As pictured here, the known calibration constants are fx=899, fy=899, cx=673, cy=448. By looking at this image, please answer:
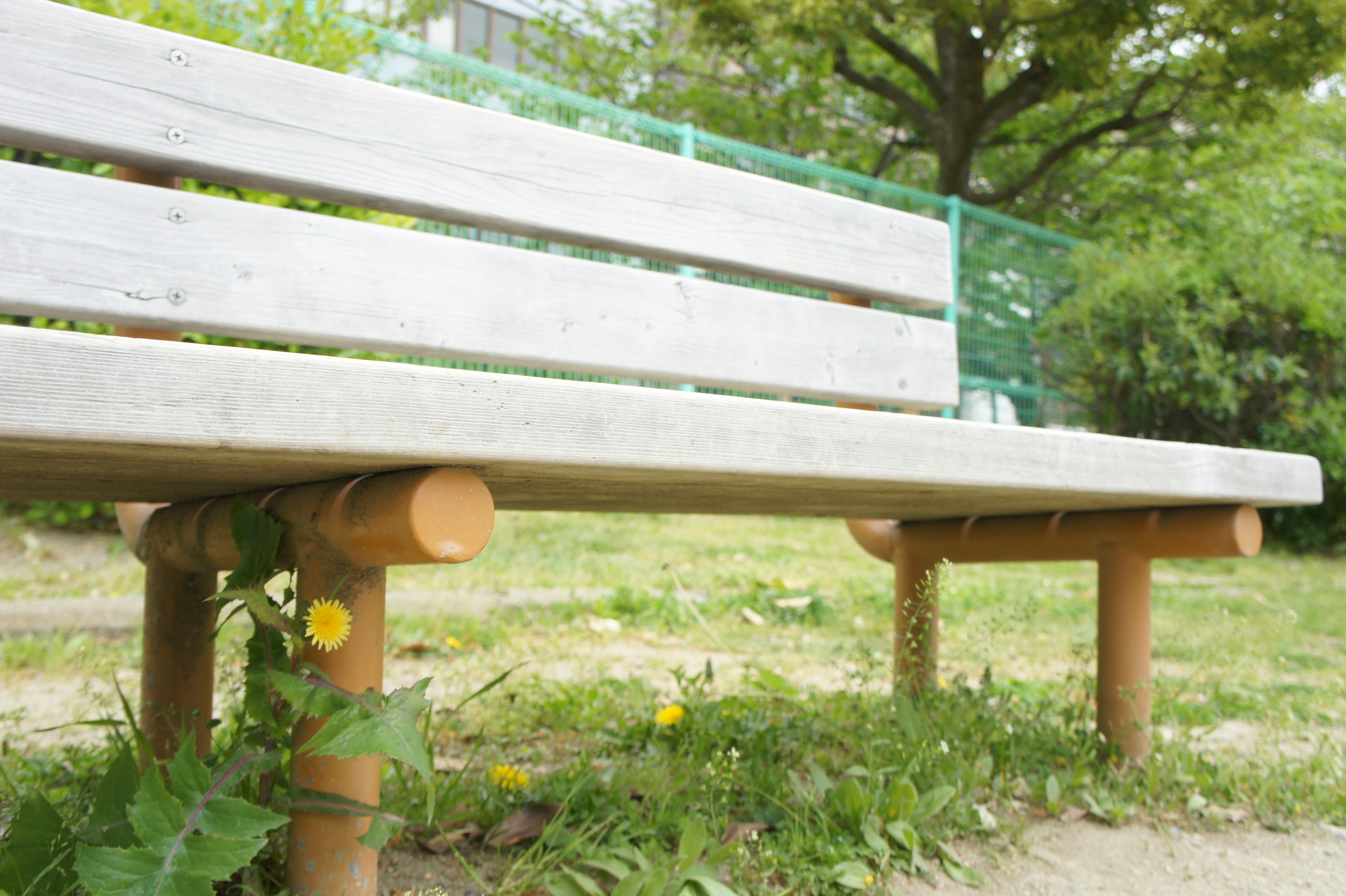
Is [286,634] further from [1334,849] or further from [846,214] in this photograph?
[1334,849]

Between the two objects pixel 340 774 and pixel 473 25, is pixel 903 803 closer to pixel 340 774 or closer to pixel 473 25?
pixel 340 774

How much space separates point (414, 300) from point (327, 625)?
0.68 meters

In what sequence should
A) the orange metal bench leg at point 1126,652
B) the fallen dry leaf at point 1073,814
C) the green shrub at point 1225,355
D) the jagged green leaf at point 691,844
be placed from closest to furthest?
the jagged green leaf at point 691,844 → the fallen dry leaf at point 1073,814 → the orange metal bench leg at point 1126,652 → the green shrub at point 1225,355

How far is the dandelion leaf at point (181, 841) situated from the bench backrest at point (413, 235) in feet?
2.23

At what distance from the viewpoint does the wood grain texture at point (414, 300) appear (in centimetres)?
118

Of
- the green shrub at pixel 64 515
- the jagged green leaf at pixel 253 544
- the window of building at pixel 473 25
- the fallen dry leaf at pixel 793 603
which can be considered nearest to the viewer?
the jagged green leaf at pixel 253 544

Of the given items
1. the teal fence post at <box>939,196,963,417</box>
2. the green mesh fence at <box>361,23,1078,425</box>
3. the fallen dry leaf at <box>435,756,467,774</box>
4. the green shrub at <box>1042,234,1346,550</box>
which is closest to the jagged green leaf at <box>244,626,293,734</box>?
the fallen dry leaf at <box>435,756,467,774</box>

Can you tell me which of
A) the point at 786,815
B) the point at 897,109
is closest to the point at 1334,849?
the point at 786,815

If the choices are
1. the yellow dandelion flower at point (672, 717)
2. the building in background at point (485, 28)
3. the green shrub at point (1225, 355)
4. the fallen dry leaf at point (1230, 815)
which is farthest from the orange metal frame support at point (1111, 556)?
the building in background at point (485, 28)

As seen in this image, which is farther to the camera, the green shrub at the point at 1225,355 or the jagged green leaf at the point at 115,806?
the green shrub at the point at 1225,355

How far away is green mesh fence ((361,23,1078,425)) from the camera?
501 centimetres

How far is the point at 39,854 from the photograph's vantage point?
0.93m

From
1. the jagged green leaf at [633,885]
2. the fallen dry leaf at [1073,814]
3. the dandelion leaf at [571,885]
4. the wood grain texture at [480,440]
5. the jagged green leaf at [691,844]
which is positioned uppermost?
the wood grain texture at [480,440]

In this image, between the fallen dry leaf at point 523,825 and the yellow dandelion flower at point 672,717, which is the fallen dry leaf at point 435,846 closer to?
the fallen dry leaf at point 523,825
